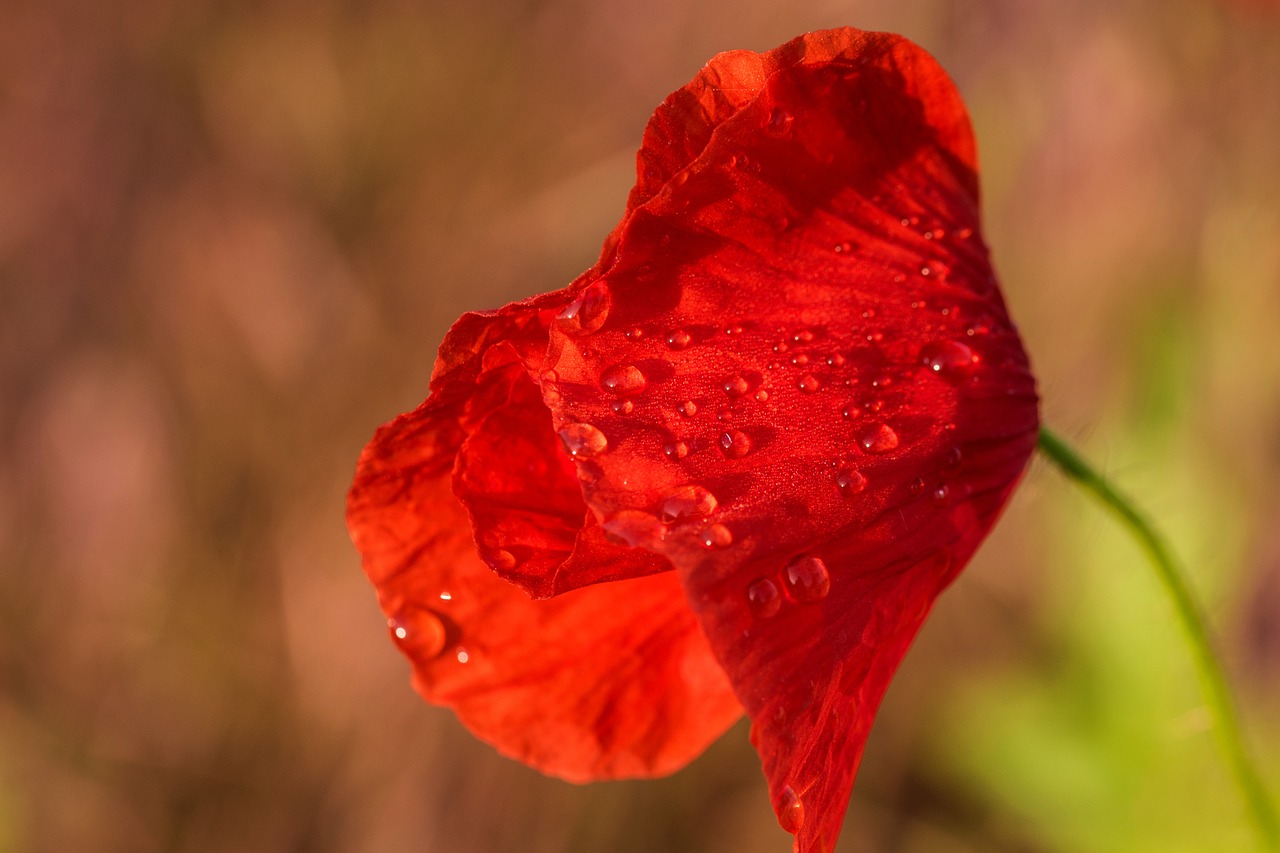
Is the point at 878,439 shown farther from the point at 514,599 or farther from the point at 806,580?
the point at 514,599

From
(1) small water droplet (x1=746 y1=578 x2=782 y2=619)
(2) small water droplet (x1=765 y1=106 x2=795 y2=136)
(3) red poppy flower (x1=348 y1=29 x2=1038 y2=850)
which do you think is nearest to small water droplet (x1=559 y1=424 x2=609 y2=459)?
(3) red poppy flower (x1=348 y1=29 x2=1038 y2=850)

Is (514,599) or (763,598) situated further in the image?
(514,599)

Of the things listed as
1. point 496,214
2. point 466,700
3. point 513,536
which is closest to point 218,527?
point 496,214

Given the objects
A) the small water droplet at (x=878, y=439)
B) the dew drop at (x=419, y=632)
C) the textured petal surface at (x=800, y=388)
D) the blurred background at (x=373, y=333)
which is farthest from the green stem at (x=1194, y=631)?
the blurred background at (x=373, y=333)

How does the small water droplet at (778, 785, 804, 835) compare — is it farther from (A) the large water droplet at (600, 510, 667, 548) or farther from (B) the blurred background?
(B) the blurred background

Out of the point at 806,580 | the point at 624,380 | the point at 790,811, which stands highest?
the point at 624,380

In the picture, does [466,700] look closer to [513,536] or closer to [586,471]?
[513,536]

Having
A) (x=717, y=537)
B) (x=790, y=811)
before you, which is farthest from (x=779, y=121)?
(x=790, y=811)
